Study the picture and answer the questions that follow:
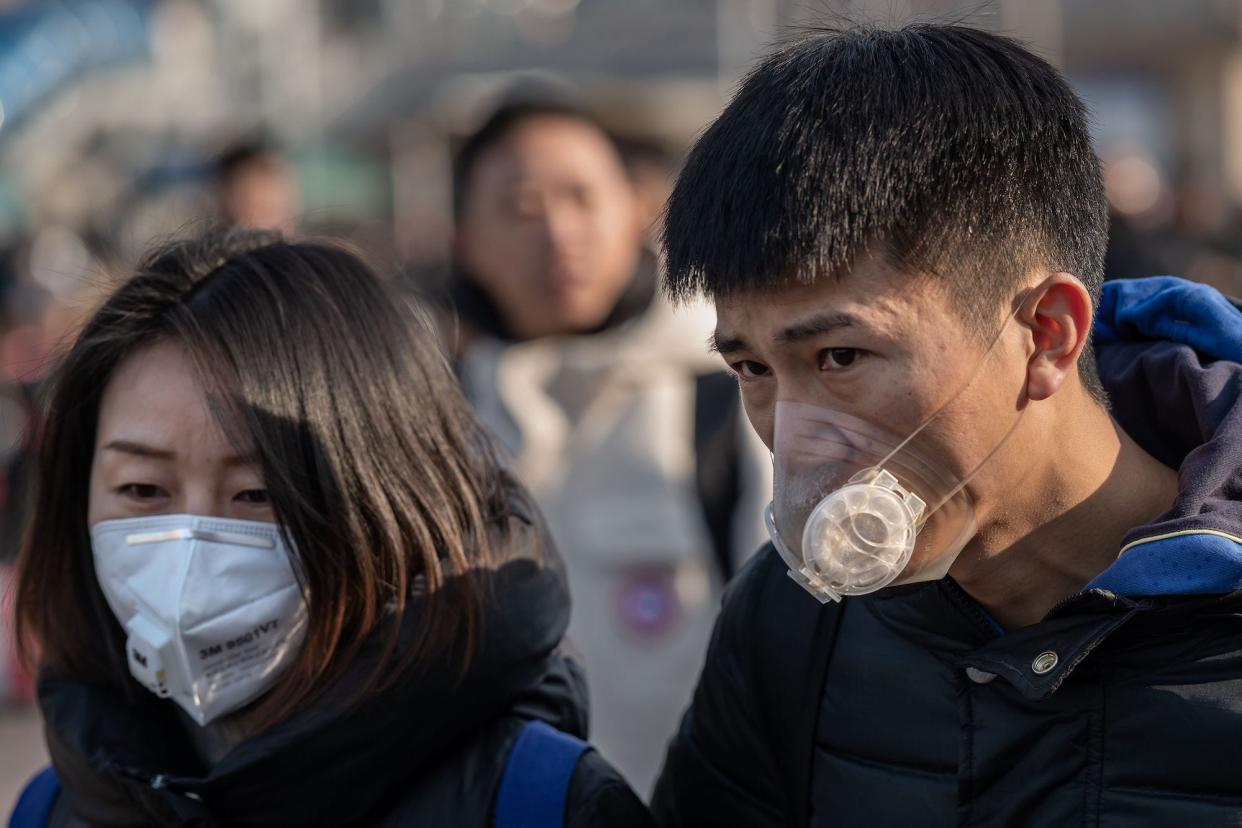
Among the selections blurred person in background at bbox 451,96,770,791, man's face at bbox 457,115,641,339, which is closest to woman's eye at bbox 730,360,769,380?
blurred person in background at bbox 451,96,770,791

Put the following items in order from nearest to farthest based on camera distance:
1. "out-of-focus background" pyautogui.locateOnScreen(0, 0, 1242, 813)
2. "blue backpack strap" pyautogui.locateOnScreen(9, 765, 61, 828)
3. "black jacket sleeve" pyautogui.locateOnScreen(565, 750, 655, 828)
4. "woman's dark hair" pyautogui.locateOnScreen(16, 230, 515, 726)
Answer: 1. "black jacket sleeve" pyautogui.locateOnScreen(565, 750, 655, 828)
2. "woman's dark hair" pyautogui.locateOnScreen(16, 230, 515, 726)
3. "blue backpack strap" pyautogui.locateOnScreen(9, 765, 61, 828)
4. "out-of-focus background" pyautogui.locateOnScreen(0, 0, 1242, 813)

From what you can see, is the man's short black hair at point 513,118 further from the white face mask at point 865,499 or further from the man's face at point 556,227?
the white face mask at point 865,499

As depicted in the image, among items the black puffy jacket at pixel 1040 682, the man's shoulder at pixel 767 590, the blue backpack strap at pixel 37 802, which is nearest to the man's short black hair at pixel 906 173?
the black puffy jacket at pixel 1040 682

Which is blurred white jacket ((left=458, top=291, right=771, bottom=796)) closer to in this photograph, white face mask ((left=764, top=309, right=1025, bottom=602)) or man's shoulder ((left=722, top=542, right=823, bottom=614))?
man's shoulder ((left=722, top=542, right=823, bottom=614))

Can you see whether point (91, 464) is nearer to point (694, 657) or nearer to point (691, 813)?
point (691, 813)

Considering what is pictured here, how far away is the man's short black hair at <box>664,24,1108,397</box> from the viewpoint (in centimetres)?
178

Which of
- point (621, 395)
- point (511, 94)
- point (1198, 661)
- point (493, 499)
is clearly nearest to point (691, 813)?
point (493, 499)

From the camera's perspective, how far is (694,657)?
11.9ft

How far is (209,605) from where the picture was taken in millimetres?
2264

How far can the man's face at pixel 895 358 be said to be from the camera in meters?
1.77

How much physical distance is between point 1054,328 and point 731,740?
0.79 m

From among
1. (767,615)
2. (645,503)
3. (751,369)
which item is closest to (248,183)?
(645,503)

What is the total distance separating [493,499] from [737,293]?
0.74m

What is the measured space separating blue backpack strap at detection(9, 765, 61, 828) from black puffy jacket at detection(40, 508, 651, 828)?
0.15 meters
